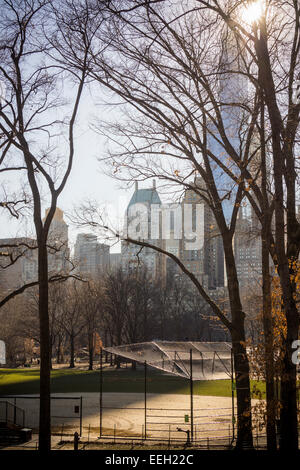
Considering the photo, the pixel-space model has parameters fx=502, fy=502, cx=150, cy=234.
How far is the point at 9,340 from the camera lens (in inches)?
2443

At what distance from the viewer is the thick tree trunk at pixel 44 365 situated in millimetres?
13797

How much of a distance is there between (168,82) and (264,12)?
4.18 m

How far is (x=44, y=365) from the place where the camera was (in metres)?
14.5

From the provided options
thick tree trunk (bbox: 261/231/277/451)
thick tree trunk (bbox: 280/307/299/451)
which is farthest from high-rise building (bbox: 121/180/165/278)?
thick tree trunk (bbox: 280/307/299/451)

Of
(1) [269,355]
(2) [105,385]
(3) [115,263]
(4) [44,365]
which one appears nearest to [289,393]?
(1) [269,355]

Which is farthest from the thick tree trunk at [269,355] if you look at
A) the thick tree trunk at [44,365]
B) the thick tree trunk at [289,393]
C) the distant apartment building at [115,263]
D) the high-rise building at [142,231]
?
the distant apartment building at [115,263]

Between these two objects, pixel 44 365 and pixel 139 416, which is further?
pixel 139 416

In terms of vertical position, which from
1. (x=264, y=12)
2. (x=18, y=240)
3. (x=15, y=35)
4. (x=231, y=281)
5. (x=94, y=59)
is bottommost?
(x=231, y=281)

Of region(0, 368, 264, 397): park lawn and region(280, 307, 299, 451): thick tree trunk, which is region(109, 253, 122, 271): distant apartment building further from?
region(280, 307, 299, 451): thick tree trunk

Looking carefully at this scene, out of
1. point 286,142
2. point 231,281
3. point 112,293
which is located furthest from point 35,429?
point 112,293

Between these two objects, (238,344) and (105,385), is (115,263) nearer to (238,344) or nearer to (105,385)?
(105,385)
